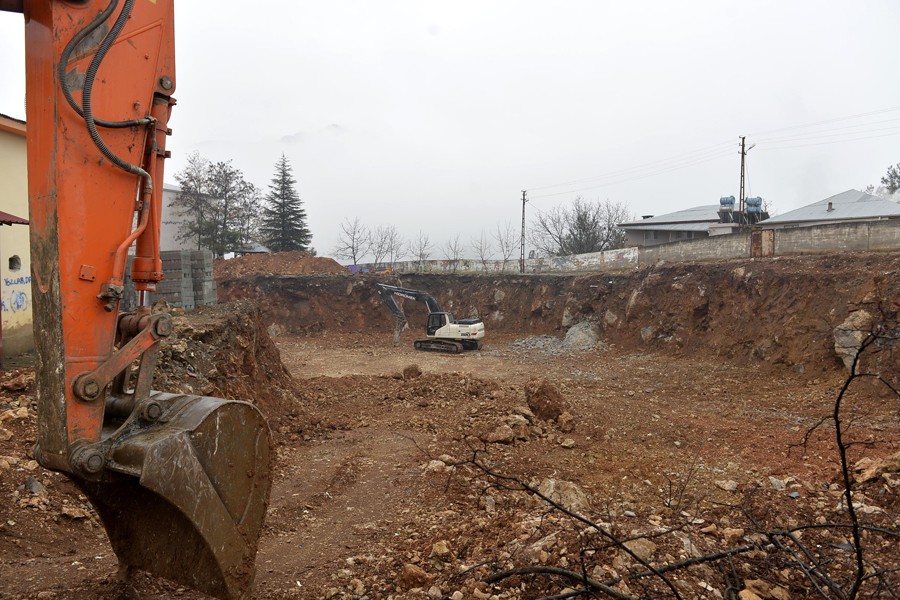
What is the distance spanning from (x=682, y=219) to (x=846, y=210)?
36.0 ft

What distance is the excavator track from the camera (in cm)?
2292

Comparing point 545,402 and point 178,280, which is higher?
point 178,280

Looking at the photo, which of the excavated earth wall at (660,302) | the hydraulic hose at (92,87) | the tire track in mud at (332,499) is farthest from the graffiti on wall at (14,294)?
the excavated earth wall at (660,302)

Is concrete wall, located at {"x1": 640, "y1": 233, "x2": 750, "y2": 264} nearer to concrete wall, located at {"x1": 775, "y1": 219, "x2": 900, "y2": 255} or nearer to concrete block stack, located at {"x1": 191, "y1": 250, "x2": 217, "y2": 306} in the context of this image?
concrete wall, located at {"x1": 775, "y1": 219, "x2": 900, "y2": 255}

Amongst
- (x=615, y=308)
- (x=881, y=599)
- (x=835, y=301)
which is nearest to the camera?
(x=881, y=599)

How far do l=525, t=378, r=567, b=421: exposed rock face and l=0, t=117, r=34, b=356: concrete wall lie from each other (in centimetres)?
1004

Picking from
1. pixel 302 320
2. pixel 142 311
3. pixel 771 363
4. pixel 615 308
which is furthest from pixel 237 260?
pixel 142 311

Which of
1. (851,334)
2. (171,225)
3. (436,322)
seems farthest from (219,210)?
(851,334)

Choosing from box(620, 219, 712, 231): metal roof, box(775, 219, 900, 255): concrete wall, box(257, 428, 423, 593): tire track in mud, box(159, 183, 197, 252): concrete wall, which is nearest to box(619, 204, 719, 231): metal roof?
box(620, 219, 712, 231): metal roof

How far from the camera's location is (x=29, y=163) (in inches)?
105

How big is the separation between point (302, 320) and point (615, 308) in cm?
1598

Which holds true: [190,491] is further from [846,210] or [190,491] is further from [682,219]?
[682,219]

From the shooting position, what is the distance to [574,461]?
27.0ft

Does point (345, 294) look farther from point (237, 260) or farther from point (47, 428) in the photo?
point (47, 428)
